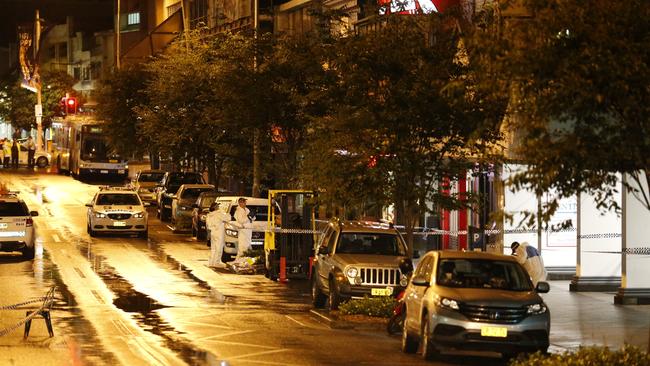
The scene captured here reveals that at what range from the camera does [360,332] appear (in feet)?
70.3

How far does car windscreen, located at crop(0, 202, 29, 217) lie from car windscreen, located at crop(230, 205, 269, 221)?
5.48m

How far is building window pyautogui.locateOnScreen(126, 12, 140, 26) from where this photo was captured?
96.4 meters

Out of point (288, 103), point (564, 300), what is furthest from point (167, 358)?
point (288, 103)

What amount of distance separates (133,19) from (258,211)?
65027mm

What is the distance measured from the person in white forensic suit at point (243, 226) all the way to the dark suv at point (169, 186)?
15100 mm

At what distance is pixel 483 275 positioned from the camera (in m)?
18.4

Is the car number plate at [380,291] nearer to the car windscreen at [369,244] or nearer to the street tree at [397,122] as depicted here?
the car windscreen at [369,244]

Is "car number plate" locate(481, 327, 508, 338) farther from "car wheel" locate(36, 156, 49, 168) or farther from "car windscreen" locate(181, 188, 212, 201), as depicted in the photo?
"car wheel" locate(36, 156, 49, 168)

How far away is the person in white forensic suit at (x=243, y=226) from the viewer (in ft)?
107

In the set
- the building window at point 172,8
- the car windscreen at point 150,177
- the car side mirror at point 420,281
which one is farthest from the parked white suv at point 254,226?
the building window at point 172,8

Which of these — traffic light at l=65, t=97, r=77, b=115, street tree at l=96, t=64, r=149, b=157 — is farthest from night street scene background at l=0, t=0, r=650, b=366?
traffic light at l=65, t=97, r=77, b=115

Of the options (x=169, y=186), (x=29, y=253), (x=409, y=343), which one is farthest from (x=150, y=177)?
(x=409, y=343)

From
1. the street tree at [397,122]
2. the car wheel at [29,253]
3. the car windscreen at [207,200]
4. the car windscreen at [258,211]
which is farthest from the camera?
the car windscreen at [207,200]

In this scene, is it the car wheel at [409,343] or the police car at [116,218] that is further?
the police car at [116,218]
